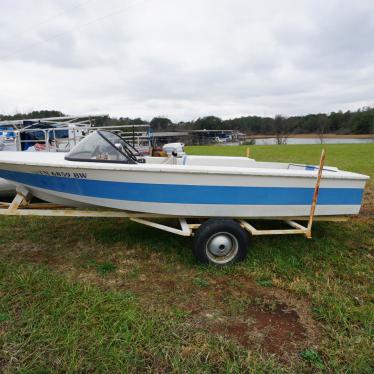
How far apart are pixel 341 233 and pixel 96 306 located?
11.0ft

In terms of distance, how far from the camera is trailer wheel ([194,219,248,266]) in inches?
114

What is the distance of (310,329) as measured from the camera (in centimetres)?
214

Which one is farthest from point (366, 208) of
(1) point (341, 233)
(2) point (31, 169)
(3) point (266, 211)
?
(2) point (31, 169)

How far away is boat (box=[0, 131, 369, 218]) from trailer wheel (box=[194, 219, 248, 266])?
137mm

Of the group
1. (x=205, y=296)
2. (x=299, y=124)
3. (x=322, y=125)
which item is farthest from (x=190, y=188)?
(x=299, y=124)

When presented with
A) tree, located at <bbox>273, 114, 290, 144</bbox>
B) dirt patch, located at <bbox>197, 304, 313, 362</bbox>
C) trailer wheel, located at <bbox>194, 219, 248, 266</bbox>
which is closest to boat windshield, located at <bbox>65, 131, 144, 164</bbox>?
trailer wheel, located at <bbox>194, 219, 248, 266</bbox>

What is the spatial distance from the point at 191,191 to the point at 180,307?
1082 millimetres

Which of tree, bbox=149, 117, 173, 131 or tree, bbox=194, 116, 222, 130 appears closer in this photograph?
tree, bbox=149, 117, 173, 131

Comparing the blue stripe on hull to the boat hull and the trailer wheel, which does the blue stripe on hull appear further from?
the trailer wheel

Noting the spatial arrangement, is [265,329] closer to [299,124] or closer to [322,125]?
[322,125]

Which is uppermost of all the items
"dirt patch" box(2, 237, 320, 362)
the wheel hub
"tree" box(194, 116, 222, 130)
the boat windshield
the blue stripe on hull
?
"tree" box(194, 116, 222, 130)

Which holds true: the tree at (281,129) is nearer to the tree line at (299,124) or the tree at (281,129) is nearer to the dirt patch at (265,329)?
the tree line at (299,124)

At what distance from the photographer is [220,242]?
9.75 feet

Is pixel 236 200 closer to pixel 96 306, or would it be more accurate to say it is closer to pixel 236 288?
pixel 236 288
